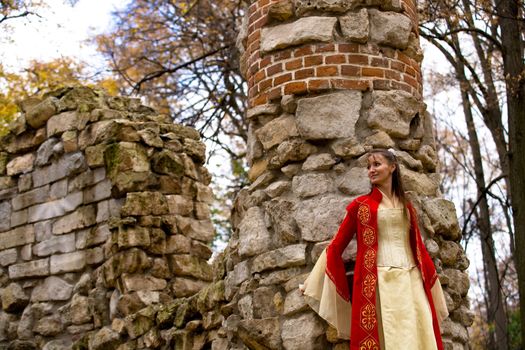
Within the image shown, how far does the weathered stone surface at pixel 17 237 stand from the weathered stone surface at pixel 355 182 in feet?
15.1

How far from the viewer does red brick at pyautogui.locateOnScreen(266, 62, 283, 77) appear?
509cm

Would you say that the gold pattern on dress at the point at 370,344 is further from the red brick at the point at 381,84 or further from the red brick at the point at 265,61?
the red brick at the point at 265,61

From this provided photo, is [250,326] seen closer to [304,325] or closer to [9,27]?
[304,325]

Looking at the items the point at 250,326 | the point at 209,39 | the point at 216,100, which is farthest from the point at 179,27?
the point at 250,326

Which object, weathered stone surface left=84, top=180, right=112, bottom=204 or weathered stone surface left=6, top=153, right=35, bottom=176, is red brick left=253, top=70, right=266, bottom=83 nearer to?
weathered stone surface left=84, top=180, right=112, bottom=204

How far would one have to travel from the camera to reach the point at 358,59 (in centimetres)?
496

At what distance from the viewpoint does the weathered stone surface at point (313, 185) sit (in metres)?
4.77

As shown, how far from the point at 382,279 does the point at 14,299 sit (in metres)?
5.24

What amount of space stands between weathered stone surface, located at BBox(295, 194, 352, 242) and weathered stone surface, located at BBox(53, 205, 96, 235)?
→ 345cm

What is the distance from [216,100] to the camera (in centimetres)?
1320

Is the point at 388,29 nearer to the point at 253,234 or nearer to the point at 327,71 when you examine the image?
the point at 327,71

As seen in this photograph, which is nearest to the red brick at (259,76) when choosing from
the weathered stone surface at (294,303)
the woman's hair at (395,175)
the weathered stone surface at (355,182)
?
the weathered stone surface at (355,182)

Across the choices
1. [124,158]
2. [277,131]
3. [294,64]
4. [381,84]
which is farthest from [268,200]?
[124,158]

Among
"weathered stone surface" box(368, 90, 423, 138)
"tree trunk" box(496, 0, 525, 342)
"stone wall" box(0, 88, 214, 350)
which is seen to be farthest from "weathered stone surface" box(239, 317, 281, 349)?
"tree trunk" box(496, 0, 525, 342)
